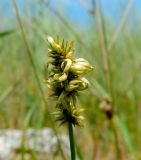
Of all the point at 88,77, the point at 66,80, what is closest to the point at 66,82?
the point at 66,80

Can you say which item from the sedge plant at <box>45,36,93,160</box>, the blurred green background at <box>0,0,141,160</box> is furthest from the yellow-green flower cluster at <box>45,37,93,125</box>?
the blurred green background at <box>0,0,141,160</box>

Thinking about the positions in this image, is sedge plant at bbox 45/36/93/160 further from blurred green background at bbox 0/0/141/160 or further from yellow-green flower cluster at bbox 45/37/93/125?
blurred green background at bbox 0/0/141/160

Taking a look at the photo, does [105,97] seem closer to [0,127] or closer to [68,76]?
[68,76]

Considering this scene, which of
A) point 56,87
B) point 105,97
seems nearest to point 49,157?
point 105,97

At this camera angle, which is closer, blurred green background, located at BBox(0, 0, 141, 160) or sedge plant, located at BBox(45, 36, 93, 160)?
sedge plant, located at BBox(45, 36, 93, 160)

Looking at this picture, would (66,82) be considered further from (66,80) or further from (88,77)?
(88,77)

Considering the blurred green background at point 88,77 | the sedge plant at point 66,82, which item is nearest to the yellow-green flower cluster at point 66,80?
the sedge plant at point 66,82

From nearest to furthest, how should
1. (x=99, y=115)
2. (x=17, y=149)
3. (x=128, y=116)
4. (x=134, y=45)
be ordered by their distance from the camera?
1. (x=17, y=149)
2. (x=99, y=115)
3. (x=128, y=116)
4. (x=134, y=45)
